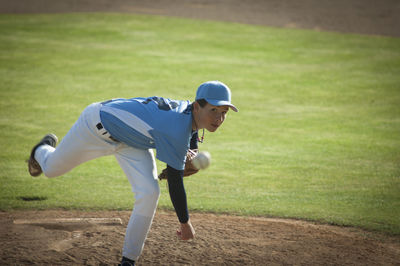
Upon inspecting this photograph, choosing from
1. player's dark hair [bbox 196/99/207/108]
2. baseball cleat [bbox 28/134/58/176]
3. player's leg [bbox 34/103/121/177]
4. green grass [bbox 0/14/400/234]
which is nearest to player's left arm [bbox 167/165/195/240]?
player's dark hair [bbox 196/99/207/108]

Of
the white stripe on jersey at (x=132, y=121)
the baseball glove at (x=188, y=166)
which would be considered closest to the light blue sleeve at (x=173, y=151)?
the white stripe on jersey at (x=132, y=121)

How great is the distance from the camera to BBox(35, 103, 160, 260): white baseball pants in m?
4.29

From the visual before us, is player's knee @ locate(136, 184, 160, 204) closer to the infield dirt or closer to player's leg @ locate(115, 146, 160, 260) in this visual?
player's leg @ locate(115, 146, 160, 260)

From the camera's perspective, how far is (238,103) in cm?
1214

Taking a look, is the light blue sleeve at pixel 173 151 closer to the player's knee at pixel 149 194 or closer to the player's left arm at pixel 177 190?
the player's left arm at pixel 177 190

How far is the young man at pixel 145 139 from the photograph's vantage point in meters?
4.17

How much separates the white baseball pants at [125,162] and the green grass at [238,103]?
1.94m

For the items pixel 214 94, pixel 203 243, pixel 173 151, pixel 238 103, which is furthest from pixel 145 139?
pixel 238 103

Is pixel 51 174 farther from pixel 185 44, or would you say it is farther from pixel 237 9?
pixel 237 9

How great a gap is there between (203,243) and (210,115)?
5.40 feet

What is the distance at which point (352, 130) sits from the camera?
10461mm

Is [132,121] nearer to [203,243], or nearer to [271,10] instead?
[203,243]

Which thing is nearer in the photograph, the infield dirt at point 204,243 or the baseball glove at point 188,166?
the baseball glove at point 188,166

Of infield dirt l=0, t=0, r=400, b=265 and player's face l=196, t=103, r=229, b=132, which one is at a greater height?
player's face l=196, t=103, r=229, b=132
